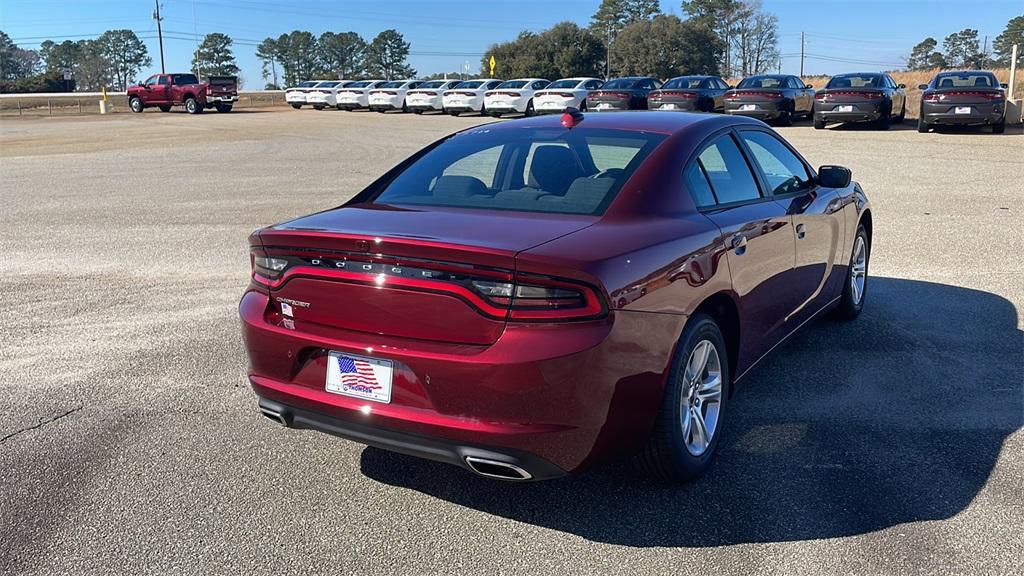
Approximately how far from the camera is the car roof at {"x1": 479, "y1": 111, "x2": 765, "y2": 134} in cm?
428

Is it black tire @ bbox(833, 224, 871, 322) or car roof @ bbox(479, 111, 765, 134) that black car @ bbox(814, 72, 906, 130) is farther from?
car roof @ bbox(479, 111, 765, 134)

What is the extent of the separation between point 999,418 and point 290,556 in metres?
3.48

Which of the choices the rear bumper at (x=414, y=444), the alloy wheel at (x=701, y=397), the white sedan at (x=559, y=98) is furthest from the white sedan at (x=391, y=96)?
the rear bumper at (x=414, y=444)

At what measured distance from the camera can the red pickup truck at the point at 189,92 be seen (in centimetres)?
4256

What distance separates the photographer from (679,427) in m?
3.50

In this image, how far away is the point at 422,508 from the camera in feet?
11.7

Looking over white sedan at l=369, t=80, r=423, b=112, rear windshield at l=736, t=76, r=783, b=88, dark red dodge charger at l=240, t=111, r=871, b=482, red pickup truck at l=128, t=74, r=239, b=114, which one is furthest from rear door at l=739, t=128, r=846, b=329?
red pickup truck at l=128, t=74, r=239, b=114

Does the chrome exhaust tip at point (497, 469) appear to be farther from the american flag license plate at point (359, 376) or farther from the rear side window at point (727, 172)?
the rear side window at point (727, 172)

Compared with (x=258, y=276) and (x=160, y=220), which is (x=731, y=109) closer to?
(x=160, y=220)

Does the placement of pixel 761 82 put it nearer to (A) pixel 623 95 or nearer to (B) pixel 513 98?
(A) pixel 623 95

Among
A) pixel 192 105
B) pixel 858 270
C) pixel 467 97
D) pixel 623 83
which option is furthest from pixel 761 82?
pixel 192 105

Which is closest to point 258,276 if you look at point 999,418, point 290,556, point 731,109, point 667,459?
point 290,556

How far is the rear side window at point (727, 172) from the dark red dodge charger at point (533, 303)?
17 mm

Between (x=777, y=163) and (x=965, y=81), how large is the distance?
804 inches
